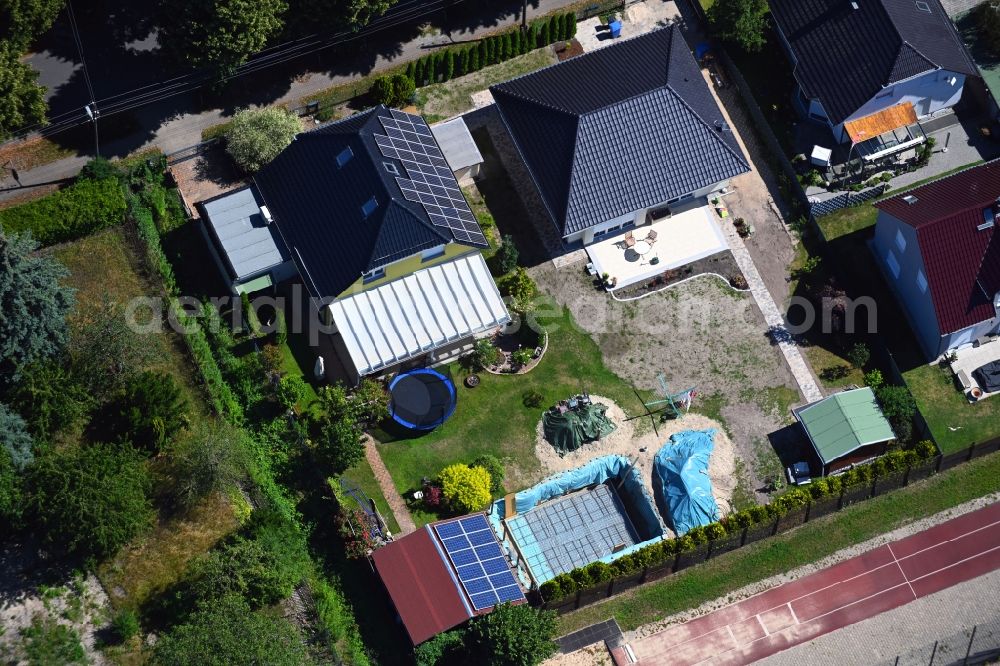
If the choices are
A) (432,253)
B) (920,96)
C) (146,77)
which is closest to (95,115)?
(146,77)

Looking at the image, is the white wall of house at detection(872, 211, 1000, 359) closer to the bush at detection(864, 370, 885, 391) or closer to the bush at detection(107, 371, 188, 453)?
the bush at detection(864, 370, 885, 391)

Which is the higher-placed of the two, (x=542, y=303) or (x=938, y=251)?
(x=542, y=303)

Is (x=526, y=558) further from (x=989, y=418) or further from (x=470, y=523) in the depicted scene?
(x=989, y=418)

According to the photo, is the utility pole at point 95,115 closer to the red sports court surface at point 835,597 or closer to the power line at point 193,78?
the power line at point 193,78

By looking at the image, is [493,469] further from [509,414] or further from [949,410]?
[949,410]

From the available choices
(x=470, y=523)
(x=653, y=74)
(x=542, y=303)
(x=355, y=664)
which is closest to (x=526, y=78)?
(x=653, y=74)

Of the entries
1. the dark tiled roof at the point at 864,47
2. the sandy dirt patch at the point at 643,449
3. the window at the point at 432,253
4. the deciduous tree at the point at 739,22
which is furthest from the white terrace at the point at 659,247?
the deciduous tree at the point at 739,22

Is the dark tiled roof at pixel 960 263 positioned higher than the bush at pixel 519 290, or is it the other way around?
the bush at pixel 519 290
